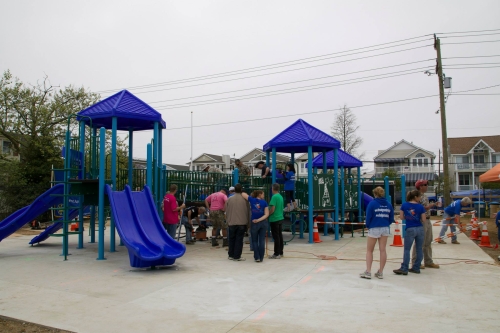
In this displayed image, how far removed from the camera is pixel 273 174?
14195 mm

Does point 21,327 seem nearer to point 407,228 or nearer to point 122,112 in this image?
point 407,228

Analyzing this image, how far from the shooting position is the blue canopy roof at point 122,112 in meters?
11.4

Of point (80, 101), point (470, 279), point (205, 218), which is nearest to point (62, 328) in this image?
point (470, 279)

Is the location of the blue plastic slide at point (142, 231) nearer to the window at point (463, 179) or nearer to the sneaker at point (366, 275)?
the sneaker at point (366, 275)

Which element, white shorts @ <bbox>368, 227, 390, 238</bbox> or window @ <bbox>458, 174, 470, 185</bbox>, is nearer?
white shorts @ <bbox>368, 227, 390, 238</bbox>

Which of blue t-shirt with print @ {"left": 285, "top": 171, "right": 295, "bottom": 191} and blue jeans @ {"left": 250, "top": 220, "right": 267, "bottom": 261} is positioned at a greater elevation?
blue t-shirt with print @ {"left": 285, "top": 171, "right": 295, "bottom": 191}

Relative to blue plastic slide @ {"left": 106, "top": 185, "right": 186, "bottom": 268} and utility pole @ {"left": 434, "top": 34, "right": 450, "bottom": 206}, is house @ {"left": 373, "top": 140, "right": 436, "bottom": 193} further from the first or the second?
blue plastic slide @ {"left": 106, "top": 185, "right": 186, "bottom": 268}

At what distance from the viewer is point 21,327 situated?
5375mm

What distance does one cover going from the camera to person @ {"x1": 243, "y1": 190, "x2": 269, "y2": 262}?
398 inches

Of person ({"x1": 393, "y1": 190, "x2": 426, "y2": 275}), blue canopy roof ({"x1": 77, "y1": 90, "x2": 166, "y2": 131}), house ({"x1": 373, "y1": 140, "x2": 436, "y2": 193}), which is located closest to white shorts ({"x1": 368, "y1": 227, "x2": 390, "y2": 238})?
person ({"x1": 393, "y1": 190, "x2": 426, "y2": 275})

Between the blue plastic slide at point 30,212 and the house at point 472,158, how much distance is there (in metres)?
60.6

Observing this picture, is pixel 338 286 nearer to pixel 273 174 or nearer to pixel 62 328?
pixel 62 328

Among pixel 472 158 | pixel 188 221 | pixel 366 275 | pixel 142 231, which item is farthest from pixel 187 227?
pixel 472 158

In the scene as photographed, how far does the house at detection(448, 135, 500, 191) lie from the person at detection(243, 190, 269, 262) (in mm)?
58890
